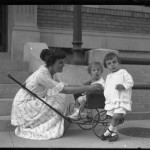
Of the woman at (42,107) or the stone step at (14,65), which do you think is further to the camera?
the stone step at (14,65)

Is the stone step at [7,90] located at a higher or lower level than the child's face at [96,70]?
lower

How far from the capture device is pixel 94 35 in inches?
264

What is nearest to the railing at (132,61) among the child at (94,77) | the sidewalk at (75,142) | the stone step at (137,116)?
the stone step at (137,116)

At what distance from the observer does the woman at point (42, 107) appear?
3.04 metres

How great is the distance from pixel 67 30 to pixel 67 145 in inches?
168

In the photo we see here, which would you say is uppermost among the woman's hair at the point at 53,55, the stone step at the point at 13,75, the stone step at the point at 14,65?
the woman's hair at the point at 53,55

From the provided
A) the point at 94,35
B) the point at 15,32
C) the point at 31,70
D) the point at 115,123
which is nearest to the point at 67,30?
the point at 94,35

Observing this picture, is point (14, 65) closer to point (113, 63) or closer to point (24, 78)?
point (24, 78)

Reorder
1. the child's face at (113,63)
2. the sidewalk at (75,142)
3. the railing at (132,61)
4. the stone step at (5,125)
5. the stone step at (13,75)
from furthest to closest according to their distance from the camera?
the railing at (132,61) → the stone step at (13,75) → the stone step at (5,125) → the child's face at (113,63) → the sidewalk at (75,142)

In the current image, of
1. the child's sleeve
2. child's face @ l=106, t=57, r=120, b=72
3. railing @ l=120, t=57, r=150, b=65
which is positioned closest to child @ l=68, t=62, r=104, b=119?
child's face @ l=106, t=57, r=120, b=72

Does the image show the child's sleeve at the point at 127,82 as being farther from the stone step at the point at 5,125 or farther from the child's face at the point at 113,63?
the stone step at the point at 5,125

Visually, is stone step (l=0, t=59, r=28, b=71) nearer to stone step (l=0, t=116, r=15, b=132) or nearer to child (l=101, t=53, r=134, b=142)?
stone step (l=0, t=116, r=15, b=132)

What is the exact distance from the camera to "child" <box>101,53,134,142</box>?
302cm

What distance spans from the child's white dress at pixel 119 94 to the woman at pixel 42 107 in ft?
0.60
